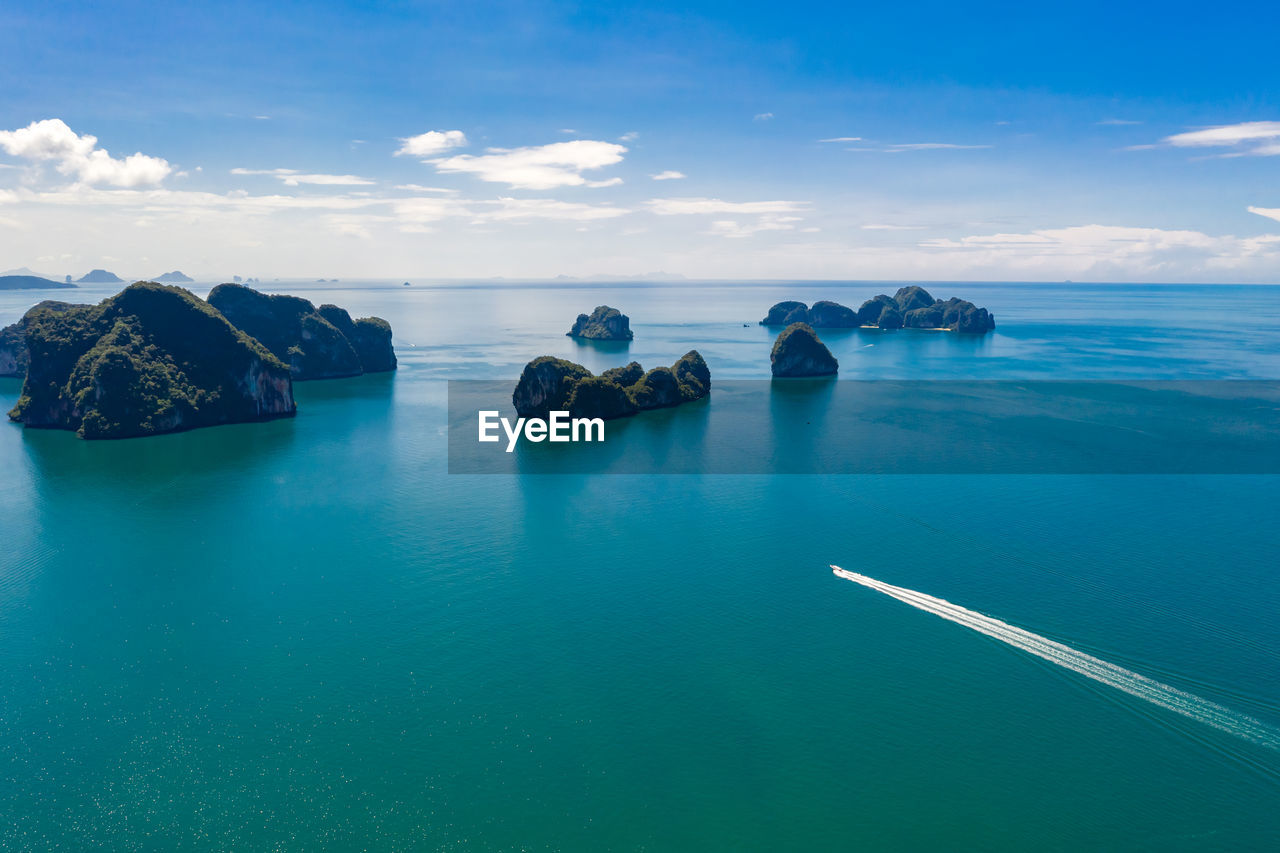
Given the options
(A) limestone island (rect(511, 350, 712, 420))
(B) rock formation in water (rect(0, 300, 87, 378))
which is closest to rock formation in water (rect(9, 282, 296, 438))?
(B) rock formation in water (rect(0, 300, 87, 378))

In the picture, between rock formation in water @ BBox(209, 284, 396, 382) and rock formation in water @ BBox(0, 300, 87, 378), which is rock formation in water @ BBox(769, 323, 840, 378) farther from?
rock formation in water @ BBox(0, 300, 87, 378)

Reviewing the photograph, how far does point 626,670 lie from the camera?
52375 millimetres

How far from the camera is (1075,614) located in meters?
59.2

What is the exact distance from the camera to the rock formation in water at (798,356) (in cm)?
19350

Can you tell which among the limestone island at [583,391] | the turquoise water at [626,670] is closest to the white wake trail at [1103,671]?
the turquoise water at [626,670]

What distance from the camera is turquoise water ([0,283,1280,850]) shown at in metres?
38.7

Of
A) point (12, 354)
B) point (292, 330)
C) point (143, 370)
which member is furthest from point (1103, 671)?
point (12, 354)

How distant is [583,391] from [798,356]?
280 feet

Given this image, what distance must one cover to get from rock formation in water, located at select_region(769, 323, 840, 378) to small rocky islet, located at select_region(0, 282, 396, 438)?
129439 millimetres

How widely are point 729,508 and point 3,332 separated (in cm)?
20717

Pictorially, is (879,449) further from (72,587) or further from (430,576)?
(72,587)

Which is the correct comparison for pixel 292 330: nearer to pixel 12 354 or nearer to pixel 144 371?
pixel 12 354

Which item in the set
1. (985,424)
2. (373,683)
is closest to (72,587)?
(373,683)

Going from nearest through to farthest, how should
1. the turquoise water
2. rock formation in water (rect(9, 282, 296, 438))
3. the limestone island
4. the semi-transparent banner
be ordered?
the turquoise water → the semi-transparent banner → rock formation in water (rect(9, 282, 296, 438)) → the limestone island
